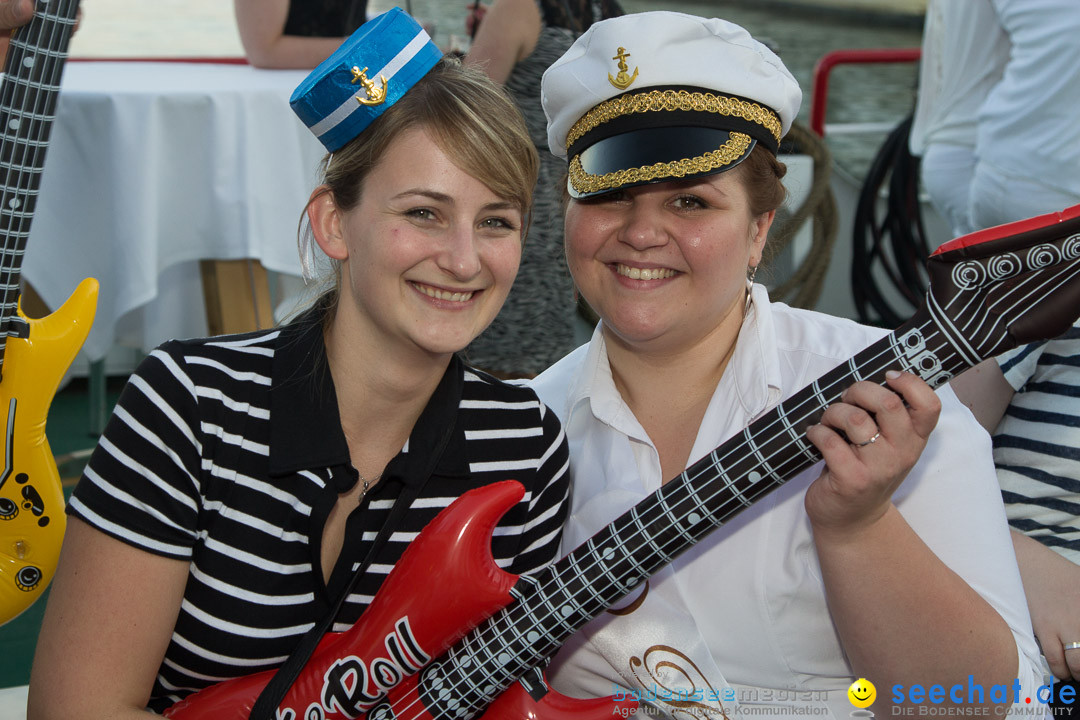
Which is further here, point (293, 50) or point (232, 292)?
point (293, 50)

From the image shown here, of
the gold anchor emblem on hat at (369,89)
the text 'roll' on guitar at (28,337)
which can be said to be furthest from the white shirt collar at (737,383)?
the text 'roll' on guitar at (28,337)

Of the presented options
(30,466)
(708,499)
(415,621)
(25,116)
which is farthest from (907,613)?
(25,116)

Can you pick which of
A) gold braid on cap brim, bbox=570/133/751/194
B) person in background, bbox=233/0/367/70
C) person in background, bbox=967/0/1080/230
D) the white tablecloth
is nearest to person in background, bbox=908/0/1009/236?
person in background, bbox=967/0/1080/230

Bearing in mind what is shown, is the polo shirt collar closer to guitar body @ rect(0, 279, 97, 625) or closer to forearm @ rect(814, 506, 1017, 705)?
guitar body @ rect(0, 279, 97, 625)

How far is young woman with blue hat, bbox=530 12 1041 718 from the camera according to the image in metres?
1.36

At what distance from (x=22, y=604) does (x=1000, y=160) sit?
9.98 ft

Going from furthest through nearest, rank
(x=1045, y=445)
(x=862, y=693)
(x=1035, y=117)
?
1. (x=1035, y=117)
2. (x=1045, y=445)
3. (x=862, y=693)

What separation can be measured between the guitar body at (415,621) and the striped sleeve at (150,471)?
241mm

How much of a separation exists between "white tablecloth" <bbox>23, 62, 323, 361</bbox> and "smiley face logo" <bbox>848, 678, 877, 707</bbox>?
2132 mm

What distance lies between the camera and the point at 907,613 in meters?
1.34

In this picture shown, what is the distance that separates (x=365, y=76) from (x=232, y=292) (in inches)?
77.7

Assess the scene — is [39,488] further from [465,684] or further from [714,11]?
[714,11]

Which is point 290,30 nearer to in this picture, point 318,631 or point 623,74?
point 623,74

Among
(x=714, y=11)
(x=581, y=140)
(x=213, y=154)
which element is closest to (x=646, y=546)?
(x=581, y=140)
